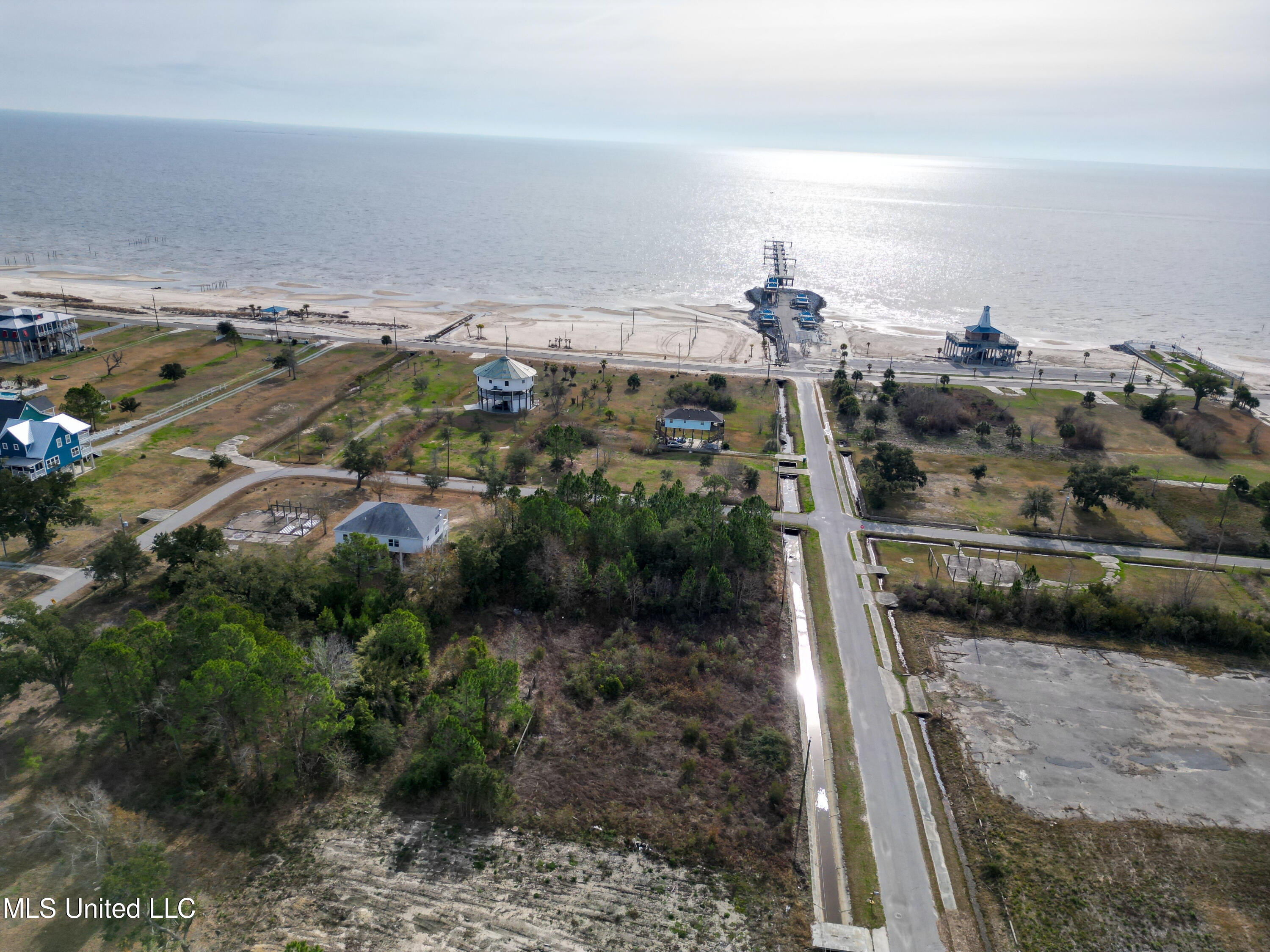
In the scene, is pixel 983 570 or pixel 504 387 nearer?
pixel 983 570

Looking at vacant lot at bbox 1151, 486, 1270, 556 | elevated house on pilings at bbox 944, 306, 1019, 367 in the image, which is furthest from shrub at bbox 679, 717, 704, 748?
elevated house on pilings at bbox 944, 306, 1019, 367

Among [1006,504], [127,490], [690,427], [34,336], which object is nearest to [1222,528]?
[1006,504]

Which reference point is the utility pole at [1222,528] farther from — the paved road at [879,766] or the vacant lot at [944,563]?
the paved road at [879,766]

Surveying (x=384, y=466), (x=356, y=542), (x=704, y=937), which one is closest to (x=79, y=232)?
(x=384, y=466)

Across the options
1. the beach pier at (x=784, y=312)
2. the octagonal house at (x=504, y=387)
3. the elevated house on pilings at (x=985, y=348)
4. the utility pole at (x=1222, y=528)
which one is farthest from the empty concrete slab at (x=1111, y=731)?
the elevated house on pilings at (x=985, y=348)

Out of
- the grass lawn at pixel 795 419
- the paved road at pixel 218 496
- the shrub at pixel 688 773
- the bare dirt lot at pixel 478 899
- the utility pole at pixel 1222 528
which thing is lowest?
the bare dirt lot at pixel 478 899

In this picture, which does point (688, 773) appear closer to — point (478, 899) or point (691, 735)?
point (691, 735)
